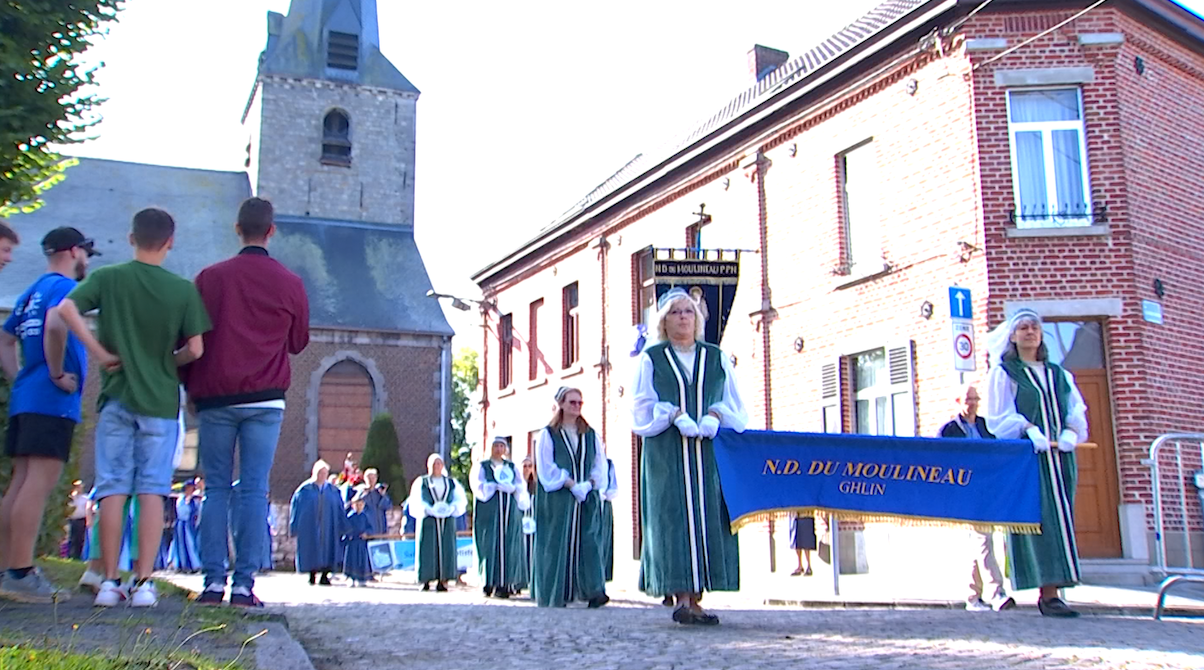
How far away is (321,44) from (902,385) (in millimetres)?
34639

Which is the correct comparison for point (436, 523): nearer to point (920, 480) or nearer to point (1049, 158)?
point (920, 480)

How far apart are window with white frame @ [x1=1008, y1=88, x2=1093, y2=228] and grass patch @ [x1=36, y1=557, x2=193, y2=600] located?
12082 mm

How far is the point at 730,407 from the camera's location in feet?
23.6

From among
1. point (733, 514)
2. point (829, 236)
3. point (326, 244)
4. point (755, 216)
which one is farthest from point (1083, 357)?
point (326, 244)

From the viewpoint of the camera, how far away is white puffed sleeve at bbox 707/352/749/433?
714 centimetres

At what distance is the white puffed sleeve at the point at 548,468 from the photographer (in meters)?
10.7

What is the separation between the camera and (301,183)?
143 ft

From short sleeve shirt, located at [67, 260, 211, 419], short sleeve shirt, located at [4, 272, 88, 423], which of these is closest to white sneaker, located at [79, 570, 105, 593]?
short sleeve shirt, located at [4, 272, 88, 423]

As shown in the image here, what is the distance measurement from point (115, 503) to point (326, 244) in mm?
38143

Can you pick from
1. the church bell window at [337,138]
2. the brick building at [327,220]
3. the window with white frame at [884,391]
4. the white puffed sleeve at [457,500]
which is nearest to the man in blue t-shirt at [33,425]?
the white puffed sleeve at [457,500]

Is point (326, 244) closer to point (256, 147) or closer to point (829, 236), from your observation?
point (256, 147)

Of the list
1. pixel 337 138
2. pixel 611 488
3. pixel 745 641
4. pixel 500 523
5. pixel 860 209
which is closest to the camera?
pixel 745 641

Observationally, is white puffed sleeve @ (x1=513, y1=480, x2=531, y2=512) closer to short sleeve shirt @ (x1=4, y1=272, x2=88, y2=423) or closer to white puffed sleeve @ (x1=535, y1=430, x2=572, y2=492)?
white puffed sleeve @ (x1=535, y1=430, x2=572, y2=492)

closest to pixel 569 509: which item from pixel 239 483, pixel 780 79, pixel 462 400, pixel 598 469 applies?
pixel 598 469
